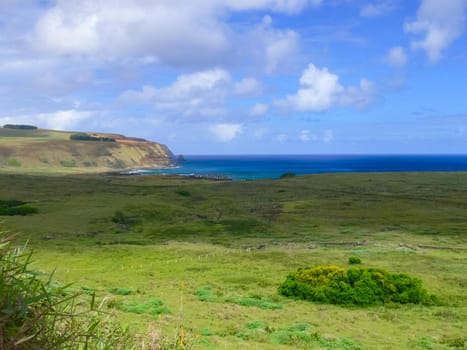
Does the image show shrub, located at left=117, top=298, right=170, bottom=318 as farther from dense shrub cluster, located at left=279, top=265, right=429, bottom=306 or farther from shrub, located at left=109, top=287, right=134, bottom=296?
dense shrub cluster, located at left=279, top=265, right=429, bottom=306

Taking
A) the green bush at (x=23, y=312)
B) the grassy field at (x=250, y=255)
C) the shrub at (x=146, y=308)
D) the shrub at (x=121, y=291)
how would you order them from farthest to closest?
the shrub at (x=121, y=291) < the shrub at (x=146, y=308) < the grassy field at (x=250, y=255) < the green bush at (x=23, y=312)

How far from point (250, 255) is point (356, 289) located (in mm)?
14843

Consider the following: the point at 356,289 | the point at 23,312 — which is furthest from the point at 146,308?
the point at 23,312

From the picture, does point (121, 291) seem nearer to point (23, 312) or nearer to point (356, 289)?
point (356, 289)

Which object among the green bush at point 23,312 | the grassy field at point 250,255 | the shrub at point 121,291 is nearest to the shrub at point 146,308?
the grassy field at point 250,255

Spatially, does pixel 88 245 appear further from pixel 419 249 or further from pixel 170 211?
pixel 419 249

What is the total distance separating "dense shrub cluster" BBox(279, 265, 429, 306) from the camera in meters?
26.3

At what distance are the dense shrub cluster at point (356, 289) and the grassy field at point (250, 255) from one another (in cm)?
101

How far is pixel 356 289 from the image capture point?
26781 millimetres

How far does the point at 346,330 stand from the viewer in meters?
20.1

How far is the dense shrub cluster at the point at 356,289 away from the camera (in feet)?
86.3

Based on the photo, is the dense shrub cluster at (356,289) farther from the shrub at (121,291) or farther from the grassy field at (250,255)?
the shrub at (121,291)

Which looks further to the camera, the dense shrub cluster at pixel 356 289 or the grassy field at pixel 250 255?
the dense shrub cluster at pixel 356 289

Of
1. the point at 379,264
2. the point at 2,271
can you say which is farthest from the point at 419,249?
the point at 2,271
